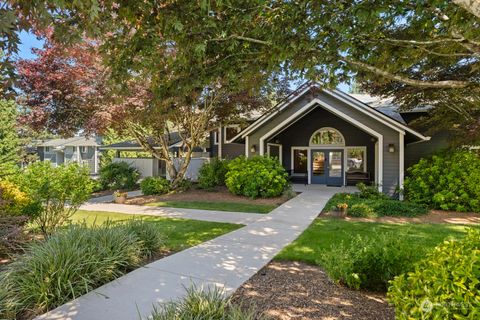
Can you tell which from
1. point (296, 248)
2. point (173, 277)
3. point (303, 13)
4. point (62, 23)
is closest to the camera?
point (62, 23)

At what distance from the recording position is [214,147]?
21.8 m

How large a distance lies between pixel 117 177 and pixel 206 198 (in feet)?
26.3

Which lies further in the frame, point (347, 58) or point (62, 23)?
point (347, 58)

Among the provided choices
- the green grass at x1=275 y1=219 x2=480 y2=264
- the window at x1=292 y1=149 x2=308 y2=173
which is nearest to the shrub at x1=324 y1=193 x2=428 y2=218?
the green grass at x1=275 y1=219 x2=480 y2=264

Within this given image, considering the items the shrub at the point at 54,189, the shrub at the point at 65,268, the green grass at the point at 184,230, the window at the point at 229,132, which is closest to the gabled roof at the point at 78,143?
the window at the point at 229,132

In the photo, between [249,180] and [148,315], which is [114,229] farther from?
[249,180]

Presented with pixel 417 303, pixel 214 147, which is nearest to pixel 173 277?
pixel 417 303

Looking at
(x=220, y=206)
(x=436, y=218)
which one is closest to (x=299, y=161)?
(x=220, y=206)

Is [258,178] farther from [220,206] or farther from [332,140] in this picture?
[332,140]

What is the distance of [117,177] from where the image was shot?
18625mm

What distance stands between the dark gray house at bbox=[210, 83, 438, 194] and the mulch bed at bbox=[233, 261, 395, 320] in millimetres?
9989

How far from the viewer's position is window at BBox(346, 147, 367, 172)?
17.2 meters

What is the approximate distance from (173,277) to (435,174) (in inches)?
445

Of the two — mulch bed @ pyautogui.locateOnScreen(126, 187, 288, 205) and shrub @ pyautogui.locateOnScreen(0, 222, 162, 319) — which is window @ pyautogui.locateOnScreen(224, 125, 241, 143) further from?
shrub @ pyautogui.locateOnScreen(0, 222, 162, 319)
